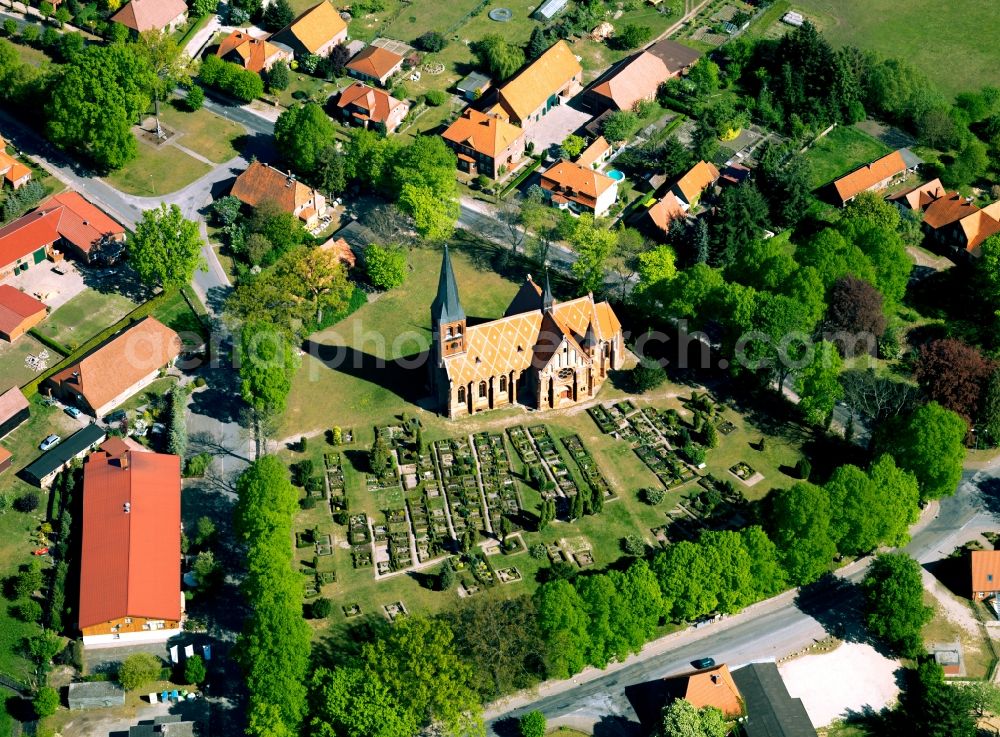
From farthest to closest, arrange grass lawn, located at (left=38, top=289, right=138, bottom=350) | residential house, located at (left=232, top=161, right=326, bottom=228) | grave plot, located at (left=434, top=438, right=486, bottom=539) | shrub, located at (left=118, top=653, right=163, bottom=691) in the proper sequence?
residential house, located at (left=232, top=161, right=326, bottom=228) < grass lawn, located at (left=38, top=289, right=138, bottom=350) < grave plot, located at (left=434, top=438, right=486, bottom=539) < shrub, located at (left=118, top=653, right=163, bottom=691)

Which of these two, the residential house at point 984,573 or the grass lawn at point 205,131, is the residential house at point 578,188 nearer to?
the grass lawn at point 205,131

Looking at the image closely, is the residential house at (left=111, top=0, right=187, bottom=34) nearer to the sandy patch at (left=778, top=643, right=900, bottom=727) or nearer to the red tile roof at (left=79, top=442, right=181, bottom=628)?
the red tile roof at (left=79, top=442, right=181, bottom=628)

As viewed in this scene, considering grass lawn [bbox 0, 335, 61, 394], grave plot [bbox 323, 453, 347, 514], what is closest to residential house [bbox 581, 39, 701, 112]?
grave plot [bbox 323, 453, 347, 514]

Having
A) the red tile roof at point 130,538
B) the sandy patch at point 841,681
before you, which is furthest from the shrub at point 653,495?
the red tile roof at point 130,538

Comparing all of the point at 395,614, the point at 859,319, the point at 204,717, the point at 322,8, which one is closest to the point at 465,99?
the point at 322,8

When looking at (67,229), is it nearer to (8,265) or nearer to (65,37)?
(8,265)
